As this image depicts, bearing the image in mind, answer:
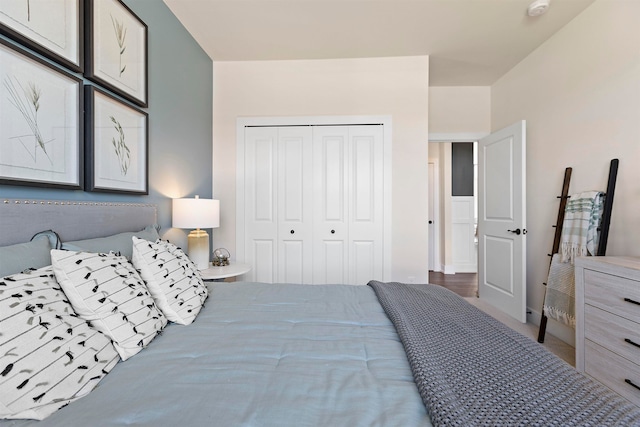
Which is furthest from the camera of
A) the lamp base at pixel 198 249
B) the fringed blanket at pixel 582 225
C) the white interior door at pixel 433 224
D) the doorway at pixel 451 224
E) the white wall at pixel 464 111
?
the white interior door at pixel 433 224

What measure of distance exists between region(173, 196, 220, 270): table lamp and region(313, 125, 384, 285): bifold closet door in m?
1.13

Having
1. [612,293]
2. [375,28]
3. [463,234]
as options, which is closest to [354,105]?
[375,28]

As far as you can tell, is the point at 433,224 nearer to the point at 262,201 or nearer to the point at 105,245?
the point at 262,201

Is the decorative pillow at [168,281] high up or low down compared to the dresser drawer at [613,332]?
up

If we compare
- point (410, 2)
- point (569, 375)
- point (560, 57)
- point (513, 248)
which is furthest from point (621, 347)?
point (410, 2)

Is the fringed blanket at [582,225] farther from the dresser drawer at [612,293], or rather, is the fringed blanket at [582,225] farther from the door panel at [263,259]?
the door panel at [263,259]

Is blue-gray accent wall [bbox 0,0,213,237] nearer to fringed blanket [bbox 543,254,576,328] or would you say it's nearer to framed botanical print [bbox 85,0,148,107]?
framed botanical print [bbox 85,0,148,107]

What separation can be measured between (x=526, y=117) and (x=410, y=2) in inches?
69.6

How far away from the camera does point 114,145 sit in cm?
158

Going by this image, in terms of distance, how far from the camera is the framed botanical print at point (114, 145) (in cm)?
141

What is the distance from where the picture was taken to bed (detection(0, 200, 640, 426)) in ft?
2.09

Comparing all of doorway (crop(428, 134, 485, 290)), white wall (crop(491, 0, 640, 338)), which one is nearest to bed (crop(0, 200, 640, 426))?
white wall (crop(491, 0, 640, 338))

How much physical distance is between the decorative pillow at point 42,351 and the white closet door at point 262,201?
7.13 ft

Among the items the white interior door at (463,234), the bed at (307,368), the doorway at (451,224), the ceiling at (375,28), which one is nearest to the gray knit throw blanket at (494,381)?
the bed at (307,368)
